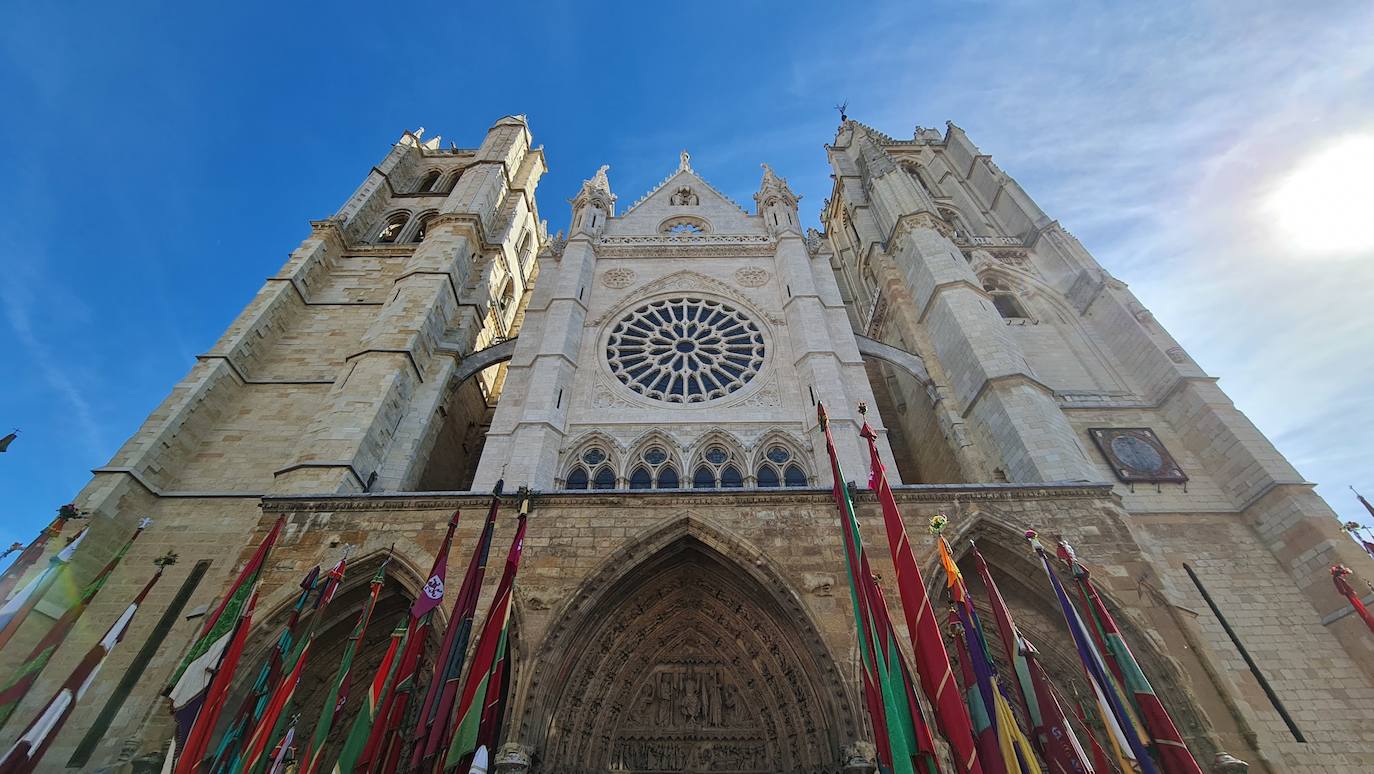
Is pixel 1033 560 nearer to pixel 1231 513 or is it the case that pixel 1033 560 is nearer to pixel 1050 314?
pixel 1231 513

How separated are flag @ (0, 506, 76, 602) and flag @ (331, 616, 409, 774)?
5.34m

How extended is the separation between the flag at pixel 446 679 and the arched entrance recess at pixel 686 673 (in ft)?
3.32

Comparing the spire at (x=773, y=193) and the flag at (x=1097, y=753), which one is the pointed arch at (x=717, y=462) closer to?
the flag at (x=1097, y=753)

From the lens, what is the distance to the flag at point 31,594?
6105 mm

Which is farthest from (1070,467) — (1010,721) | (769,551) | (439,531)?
(439,531)

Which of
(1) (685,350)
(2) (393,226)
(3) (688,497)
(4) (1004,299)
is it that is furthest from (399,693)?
(2) (393,226)

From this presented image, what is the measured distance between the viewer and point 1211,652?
6223mm

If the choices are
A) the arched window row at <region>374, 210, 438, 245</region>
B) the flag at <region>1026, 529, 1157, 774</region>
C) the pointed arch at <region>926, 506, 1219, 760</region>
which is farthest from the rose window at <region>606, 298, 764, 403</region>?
the arched window row at <region>374, 210, 438, 245</region>

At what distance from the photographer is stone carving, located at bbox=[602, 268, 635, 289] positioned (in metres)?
13.6

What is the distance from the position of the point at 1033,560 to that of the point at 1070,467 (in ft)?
7.53

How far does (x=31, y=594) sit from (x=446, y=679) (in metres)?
5.34

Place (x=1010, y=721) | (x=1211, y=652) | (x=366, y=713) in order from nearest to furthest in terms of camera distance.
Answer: (x=1010, y=721)
(x=366, y=713)
(x=1211, y=652)

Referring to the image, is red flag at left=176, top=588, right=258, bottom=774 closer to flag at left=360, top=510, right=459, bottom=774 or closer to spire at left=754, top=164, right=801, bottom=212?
flag at left=360, top=510, right=459, bottom=774

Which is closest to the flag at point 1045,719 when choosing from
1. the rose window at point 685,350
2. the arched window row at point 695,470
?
the arched window row at point 695,470
